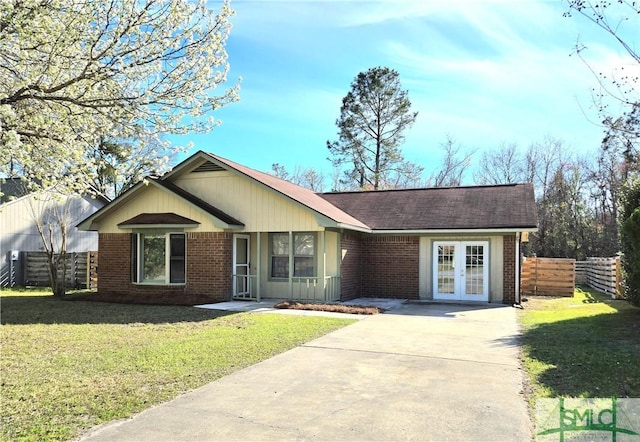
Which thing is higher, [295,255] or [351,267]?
[295,255]

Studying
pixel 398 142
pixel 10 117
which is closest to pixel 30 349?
pixel 10 117

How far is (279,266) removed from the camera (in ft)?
54.5

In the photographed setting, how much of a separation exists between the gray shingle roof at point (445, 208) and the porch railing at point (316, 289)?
9.13 feet

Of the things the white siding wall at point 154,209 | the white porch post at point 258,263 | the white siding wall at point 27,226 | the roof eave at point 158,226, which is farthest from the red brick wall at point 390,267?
the white siding wall at point 27,226

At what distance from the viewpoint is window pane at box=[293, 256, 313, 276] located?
1606 cm

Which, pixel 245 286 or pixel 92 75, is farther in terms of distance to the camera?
pixel 245 286

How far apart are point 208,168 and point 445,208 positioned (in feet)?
27.7

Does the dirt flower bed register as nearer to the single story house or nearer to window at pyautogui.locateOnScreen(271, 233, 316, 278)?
the single story house

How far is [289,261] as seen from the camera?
15523 mm

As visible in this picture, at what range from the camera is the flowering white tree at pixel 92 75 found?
23.1 ft

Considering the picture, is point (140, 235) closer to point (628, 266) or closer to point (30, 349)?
point (30, 349)

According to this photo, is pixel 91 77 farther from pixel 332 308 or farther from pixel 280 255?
pixel 280 255

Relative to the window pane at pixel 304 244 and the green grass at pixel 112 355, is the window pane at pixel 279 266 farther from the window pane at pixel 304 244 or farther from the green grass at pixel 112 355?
the green grass at pixel 112 355

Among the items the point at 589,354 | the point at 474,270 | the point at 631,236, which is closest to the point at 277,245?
the point at 474,270
